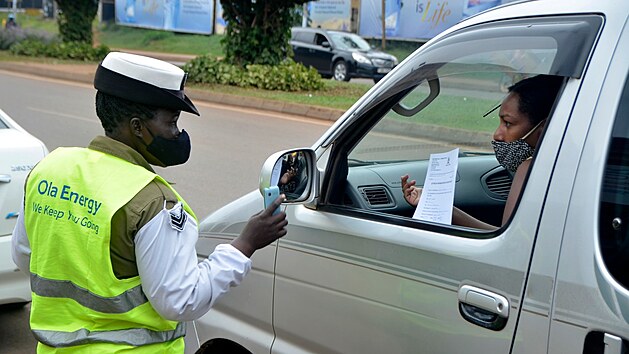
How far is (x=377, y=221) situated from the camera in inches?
96.5

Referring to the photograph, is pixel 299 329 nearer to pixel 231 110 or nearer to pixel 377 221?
pixel 377 221

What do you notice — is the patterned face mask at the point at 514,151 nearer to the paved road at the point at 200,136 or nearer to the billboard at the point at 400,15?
the paved road at the point at 200,136

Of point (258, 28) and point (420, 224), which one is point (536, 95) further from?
point (258, 28)

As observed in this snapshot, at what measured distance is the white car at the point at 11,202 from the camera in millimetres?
4152

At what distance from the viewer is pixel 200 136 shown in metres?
12.3

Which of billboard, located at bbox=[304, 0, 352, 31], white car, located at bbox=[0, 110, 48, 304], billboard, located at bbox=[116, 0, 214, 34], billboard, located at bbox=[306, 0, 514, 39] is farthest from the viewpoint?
billboard, located at bbox=[116, 0, 214, 34]

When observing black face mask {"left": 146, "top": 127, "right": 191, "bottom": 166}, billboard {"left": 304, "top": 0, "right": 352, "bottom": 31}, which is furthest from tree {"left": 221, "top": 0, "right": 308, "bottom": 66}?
black face mask {"left": 146, "top": 127, "right": 191, "bottom": 166}

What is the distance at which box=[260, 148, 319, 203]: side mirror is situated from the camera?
96.0 inches

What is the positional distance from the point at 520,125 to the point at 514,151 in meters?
0.10

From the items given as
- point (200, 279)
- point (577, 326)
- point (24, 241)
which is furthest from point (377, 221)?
point (24, 241)

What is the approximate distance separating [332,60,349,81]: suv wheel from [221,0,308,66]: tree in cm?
548

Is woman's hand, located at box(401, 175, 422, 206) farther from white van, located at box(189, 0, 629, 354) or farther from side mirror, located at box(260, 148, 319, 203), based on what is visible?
side mirror, located at box(260, 148, 319, 203)

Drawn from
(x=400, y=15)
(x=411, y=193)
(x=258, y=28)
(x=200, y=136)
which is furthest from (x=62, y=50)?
(x=411, y=193)

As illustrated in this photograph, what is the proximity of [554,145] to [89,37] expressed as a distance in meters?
27.9
